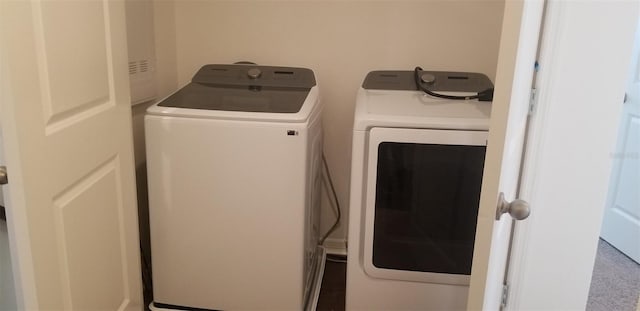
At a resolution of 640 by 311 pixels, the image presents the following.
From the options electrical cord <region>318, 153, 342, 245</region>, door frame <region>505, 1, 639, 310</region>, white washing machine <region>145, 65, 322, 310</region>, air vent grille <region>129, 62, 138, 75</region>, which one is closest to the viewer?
door frame <region>505, 1, 639, 310</region>

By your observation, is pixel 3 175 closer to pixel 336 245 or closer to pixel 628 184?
pixel 336 245

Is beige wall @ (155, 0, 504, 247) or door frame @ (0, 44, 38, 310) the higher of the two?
beige wall @ (155, 0, 504, 247)

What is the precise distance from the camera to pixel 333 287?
223 centimetres

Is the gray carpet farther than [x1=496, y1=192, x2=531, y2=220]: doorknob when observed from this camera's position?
Yes

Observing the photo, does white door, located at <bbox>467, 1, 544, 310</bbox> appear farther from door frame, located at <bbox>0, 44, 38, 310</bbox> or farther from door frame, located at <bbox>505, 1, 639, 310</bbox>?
door frame, located at <bbox>0, 44, 38, 310</bbox>

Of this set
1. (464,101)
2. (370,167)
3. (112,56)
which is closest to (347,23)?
(464,101)

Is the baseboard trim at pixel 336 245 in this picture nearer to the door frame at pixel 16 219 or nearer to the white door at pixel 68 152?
the white door at pixel 68 152

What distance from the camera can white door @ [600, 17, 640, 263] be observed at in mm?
2531

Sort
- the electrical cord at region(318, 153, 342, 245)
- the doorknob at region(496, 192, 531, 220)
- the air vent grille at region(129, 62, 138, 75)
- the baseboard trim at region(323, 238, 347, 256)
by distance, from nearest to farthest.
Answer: the doorknob at region(496, 192, 531, 220)
the air vent grille at region(129, 62, 138, 75)
the electrical cord at region(318, 153, 342, 245)
the baseboard trim at region(323, 238, 347, 256)

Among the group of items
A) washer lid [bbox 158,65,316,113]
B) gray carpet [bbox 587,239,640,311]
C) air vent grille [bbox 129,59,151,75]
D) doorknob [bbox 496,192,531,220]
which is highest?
air vent grille [bbox 129,59,151,75]

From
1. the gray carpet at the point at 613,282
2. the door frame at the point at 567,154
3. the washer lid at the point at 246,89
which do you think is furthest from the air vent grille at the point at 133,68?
the gray carpet at the point at 613,282

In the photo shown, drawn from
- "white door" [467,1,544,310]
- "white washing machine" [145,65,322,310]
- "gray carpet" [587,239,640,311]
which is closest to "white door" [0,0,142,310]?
"white washing machine" [145,65,322,310]

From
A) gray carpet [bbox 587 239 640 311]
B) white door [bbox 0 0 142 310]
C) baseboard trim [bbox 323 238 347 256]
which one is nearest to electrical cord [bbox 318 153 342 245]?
baseboard trim [bbox 323 238 347 256]

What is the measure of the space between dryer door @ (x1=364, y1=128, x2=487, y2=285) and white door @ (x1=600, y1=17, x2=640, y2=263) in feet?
4.28
